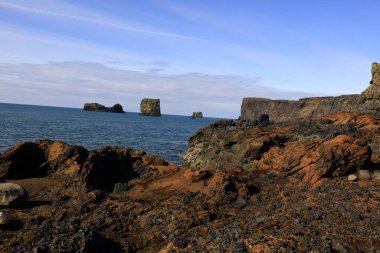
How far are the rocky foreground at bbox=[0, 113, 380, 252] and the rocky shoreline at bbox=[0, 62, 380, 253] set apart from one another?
46 millimetres

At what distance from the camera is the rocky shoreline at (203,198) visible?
474 inches

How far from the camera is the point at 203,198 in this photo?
16.9 m

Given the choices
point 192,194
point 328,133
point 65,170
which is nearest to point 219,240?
point 192,194

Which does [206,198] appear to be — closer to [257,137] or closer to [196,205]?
[196,205]

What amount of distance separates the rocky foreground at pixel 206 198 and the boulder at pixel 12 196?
0.17 feet

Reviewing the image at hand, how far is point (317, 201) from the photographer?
50.4 feet

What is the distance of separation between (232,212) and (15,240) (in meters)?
8.23

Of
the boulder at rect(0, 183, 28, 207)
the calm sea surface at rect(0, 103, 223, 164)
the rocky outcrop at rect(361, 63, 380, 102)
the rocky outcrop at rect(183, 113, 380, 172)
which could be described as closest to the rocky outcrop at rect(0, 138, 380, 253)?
the boulder at rect(0, 183, 28, 207)

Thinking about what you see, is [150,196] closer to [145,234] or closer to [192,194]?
[192,194]

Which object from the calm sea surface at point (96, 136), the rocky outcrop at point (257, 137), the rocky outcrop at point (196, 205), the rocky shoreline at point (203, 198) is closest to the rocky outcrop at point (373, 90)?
the rocky outcrop at point (257, 137)

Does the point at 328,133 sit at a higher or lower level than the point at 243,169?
higher

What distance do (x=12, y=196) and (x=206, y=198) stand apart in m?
8.42

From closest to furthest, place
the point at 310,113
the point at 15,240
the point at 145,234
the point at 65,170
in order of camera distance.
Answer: the point at 15,240, the point at 145,234, the point at 65,170, the point at 310,113

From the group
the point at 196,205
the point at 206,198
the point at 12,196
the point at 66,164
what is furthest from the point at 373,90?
the point at 12,196
